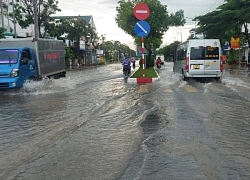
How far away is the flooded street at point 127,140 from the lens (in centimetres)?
491

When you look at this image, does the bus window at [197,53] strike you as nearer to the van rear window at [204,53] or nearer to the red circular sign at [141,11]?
the van rear window at [204,53]

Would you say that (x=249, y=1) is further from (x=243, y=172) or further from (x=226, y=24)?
(x=243, y=172)

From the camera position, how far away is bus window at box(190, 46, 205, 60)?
759 inches

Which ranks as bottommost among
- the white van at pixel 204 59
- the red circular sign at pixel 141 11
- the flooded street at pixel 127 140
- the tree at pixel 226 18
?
the flooded street at pixel 127 140

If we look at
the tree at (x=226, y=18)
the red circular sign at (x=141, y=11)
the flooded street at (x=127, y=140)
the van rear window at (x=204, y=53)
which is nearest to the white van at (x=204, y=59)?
the van rear window at (x=204, y=53)

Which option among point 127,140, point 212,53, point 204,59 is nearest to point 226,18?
point 212,53

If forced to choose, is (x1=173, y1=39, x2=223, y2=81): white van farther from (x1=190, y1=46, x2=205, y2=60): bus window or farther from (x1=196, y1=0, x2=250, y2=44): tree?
(x1=196, y1=0, x2=250, y2=44): tree

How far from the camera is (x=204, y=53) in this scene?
1927 centimetres

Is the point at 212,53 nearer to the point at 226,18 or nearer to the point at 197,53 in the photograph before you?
the point at 197,53

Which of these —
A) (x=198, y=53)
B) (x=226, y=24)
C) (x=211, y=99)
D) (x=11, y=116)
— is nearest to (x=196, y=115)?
(x=211, y=99)

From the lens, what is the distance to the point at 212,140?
254 inches

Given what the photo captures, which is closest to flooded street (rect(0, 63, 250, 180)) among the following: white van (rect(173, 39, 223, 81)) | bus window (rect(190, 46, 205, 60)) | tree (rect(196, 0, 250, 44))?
white van (rect(173, 39, 223, 81))

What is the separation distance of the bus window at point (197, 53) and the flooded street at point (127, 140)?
813 cm

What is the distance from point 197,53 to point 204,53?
384 mm
